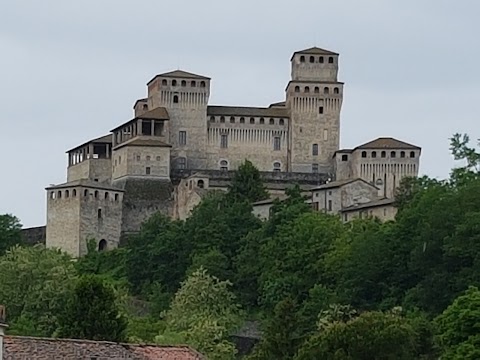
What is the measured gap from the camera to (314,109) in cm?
14375

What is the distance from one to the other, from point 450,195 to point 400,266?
4710mm

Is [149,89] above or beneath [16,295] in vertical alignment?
above

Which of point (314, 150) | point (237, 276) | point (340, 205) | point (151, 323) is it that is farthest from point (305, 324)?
point (314, 150)

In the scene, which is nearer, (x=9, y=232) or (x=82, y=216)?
(x=82, y=216)

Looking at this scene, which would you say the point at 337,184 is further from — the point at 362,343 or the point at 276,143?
the point at 362,343

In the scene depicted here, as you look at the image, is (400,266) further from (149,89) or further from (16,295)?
(149,89)

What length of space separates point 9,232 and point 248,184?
16031 millimetres

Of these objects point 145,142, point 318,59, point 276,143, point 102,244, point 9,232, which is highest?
point 318,59

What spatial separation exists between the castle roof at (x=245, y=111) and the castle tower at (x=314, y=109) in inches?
30.6

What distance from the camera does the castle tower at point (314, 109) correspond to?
142 meters

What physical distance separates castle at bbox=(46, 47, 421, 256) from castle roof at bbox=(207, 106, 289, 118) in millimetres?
67

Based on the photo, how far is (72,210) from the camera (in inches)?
5285

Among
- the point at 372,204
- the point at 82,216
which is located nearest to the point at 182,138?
the point at 82,216

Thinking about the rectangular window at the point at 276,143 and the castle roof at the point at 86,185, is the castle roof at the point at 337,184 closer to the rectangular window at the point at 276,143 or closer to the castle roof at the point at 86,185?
the rectangular window at the point at 276,143
